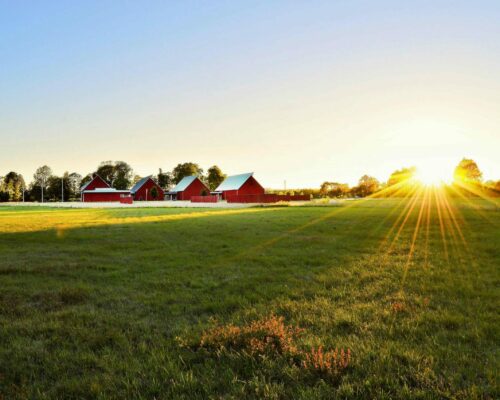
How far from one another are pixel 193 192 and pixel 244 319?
284ft

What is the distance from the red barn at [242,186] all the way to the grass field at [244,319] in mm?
62973

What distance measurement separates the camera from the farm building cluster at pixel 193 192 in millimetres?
65231

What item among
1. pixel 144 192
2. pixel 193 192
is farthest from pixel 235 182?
pixel 144 192

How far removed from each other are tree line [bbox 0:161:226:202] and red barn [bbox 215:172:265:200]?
3781 centimetres

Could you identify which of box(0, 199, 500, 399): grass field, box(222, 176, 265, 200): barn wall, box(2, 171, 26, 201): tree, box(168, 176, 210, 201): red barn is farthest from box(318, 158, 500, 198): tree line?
box(2, 171, 26, 201): tree

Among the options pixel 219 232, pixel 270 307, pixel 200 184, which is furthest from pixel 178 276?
pixel 200 184

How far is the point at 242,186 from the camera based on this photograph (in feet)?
242

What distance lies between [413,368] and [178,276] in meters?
5.61

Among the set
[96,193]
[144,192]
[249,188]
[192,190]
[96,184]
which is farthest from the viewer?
[144,192]

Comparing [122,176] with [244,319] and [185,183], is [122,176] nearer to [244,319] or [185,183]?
[185,183]

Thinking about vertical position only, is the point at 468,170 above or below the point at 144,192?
above

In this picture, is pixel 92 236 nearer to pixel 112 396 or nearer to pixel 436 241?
pixel 112 396

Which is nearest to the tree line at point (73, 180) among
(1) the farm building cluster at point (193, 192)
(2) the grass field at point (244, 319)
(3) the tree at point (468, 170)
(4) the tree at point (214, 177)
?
(4) the tree at point (214, 177)

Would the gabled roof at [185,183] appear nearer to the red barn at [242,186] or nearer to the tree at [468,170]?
the red barn at [242,186]
